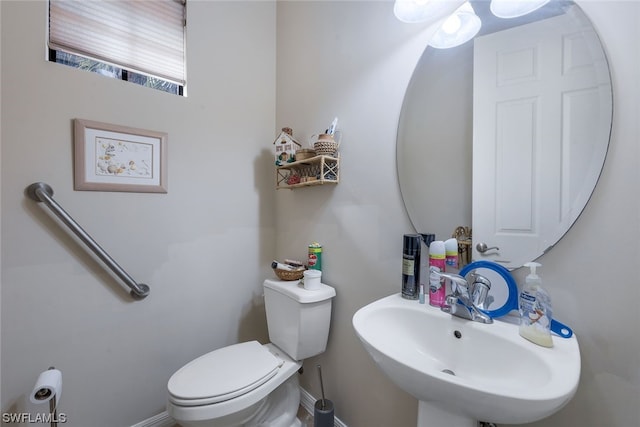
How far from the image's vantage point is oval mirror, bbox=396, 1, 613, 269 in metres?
0.67

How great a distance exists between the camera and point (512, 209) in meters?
0.78

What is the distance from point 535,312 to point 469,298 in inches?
5.8

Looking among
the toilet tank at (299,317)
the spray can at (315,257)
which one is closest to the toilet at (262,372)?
the toilet tank at (299,317)

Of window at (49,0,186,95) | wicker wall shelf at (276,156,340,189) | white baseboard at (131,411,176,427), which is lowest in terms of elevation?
white baseboard at (131,411,176,427)

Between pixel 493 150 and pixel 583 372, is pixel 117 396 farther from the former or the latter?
pixel 493 150

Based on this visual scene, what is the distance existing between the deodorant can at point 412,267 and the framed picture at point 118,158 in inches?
48.3

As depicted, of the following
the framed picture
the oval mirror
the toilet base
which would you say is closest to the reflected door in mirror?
the oval mirror

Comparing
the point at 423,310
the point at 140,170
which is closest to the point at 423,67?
the point at 423,310

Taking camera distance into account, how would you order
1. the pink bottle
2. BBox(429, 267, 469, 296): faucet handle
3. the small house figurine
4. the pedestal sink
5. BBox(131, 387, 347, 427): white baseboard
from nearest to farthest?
the pedestal sink, BBox(429, 267, 469, 296): faucet handle, the pink bottle, BBox(131, 387, 347, 427): white baseboard, the small house figurine

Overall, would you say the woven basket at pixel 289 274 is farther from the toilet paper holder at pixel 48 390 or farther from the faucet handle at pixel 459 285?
the toilet paper holder at pixel 48 390

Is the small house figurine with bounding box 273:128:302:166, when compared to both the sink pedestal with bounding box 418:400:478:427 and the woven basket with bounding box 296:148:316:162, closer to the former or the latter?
the woven basket with bounding box 296:148:316:162

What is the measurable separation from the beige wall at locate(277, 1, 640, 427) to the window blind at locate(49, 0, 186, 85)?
0.62 meters

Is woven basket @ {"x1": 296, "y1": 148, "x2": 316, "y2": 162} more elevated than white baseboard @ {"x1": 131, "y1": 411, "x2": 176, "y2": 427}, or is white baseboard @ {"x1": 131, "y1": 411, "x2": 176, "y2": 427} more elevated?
woven basket @ {"x1": 296, "y1": 148, "x2": 316, "y2": 162}

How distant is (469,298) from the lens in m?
0.75
